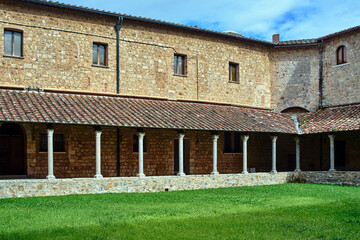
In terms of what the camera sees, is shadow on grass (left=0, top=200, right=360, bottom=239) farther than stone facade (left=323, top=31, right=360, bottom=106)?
No

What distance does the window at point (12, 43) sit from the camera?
1831 centimetres

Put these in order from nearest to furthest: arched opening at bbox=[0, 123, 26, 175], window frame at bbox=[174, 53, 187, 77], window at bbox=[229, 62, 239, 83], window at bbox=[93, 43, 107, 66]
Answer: arched opening at bbox=[0, 123, 26, 175], window at bbox=[93, 43, 107, 66], window frame at bbox=[174, 53, 187, 77], window at bbox=[229, 62, 239, 83]

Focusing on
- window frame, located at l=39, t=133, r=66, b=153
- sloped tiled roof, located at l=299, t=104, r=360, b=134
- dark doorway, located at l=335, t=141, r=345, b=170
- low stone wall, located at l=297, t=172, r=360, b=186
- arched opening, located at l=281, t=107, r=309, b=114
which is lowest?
low stone wall, located at l=297, t=172, r=360, b=186

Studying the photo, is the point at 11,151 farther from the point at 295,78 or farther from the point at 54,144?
the point at 295,78

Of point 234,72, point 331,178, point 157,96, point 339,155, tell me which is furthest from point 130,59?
point 339,155

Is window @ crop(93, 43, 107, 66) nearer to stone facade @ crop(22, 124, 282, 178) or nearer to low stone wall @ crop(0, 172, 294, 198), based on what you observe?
stone facade @ crop(22, 124, 282, 178)

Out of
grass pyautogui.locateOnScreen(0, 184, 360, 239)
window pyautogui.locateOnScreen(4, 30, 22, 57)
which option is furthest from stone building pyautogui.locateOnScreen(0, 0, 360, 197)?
grass pyautogui.locateOnScreen(0, 184, 360, 239)

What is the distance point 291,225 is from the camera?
9.39m

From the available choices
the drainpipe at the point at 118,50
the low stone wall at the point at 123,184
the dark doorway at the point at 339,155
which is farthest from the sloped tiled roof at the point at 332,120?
the drainpipe at the point at 118,50

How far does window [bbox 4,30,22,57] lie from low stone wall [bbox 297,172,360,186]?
1421 centimetres

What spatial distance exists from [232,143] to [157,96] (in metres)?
4.98

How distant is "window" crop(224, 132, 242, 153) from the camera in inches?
924

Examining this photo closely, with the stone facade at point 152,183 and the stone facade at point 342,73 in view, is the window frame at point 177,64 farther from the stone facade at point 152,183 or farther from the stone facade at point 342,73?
the stone facade at point 342,73

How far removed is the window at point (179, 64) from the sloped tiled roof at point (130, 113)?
173cm
